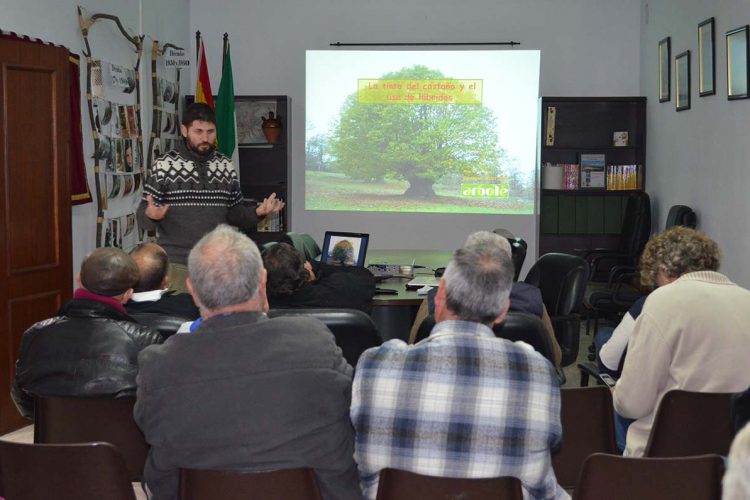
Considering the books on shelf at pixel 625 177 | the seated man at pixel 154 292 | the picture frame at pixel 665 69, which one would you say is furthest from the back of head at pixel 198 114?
the books on shelf at pixel 625 177

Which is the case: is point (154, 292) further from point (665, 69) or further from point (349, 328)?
point (665, 69)

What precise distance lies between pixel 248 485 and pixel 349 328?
1.08m

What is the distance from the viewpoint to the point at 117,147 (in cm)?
660

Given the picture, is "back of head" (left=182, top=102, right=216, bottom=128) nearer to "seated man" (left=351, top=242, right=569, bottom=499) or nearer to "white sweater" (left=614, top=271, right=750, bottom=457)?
"white sweater" (left=614, top=271, right=750, bottom=457)

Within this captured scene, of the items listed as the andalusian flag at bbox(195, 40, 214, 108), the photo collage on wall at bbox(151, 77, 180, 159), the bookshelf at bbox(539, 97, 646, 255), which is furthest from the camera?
the bookshelf at bbox(539, 97, 646, 255)

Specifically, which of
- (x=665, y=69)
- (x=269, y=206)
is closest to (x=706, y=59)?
(x=665, y=69)

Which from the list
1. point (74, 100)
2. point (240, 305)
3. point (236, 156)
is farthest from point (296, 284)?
point (236, 156)

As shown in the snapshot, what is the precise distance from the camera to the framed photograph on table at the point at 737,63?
593 centimetres

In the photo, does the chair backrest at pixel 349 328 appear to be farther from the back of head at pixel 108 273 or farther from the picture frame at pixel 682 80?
the picture frame at pixel 682 80

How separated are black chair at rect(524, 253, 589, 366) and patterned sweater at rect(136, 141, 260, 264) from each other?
1.72 metres

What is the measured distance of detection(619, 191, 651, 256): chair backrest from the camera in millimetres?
7641

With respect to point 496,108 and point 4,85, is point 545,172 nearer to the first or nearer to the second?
point 496,108

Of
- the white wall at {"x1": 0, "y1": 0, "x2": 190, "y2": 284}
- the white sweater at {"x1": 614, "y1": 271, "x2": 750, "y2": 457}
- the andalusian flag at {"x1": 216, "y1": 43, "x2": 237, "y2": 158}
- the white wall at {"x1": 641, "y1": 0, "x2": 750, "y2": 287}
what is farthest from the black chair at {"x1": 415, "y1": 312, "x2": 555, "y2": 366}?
the andalusian flag at {"x1": 216, "y1": 43, "x2": 237, "y2": 158}

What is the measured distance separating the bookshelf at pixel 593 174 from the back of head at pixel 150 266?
5554mm
